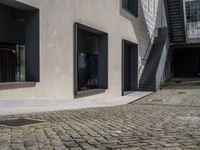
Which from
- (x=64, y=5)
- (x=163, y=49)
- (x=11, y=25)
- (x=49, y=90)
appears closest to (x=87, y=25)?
(x=64, y=5)

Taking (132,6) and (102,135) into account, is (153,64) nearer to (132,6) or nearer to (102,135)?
(132,6)

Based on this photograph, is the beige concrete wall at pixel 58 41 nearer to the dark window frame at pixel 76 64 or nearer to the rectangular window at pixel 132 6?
the dark window frame at pixel 76 64

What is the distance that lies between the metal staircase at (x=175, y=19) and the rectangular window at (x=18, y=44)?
15.7 metres

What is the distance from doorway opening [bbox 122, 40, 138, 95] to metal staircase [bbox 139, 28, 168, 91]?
0.71 m

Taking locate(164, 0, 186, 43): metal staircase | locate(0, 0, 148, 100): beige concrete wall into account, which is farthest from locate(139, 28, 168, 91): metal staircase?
locate(0, 0, 148, 100): beige concrete wall

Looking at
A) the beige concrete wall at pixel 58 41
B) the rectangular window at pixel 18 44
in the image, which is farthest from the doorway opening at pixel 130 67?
the rectangular window at pixel 18 44

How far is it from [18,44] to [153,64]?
13.8 meters

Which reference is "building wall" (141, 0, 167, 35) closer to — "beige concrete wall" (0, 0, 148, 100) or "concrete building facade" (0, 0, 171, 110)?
"concrete building facade" (0, 0, 171, 110)

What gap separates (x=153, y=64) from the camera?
24703 millimetres

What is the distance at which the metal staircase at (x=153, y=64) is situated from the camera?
22.9 metres

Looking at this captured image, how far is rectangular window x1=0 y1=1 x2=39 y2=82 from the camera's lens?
10.8 metres

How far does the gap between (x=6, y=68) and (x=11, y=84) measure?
357 centimetres

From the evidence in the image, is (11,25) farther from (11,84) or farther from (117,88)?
(117,88)

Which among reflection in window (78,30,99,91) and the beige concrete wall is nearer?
the beige concrete wall
